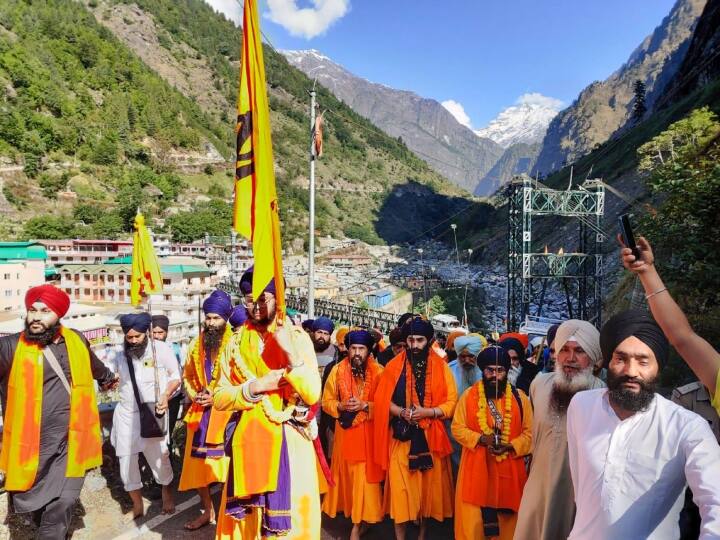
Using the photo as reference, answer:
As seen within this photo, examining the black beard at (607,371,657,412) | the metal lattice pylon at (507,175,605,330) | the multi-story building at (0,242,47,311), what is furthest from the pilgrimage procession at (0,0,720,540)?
the multi-story building at (0,242,47,311)

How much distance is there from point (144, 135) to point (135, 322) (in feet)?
267

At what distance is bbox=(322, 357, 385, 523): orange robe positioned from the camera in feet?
10.4

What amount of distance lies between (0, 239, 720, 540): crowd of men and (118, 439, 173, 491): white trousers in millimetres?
11

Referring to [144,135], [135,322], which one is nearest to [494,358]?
[135,322]

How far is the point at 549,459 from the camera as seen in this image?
7.35 ft

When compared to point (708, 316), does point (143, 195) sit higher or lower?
higher

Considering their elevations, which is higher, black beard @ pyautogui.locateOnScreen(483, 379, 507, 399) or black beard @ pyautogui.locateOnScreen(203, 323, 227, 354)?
black beard @ pyautogui.locateOnScreen(203, 323, 227, 354)

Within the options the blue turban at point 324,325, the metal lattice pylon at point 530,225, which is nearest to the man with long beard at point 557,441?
the blue turban at point 324,325

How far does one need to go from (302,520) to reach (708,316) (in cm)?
804

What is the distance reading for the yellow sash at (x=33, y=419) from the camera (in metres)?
2.58

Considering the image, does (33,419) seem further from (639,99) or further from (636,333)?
(639,99)

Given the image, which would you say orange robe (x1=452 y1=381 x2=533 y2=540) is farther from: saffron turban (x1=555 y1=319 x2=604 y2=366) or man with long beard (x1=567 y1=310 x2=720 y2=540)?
man with long beard (x1=567 y1=310 x2=720 y2=540)

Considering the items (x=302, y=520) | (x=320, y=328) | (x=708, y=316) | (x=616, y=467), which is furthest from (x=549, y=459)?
(x=708, y=316)

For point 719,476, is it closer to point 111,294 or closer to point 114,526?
point 114,526
